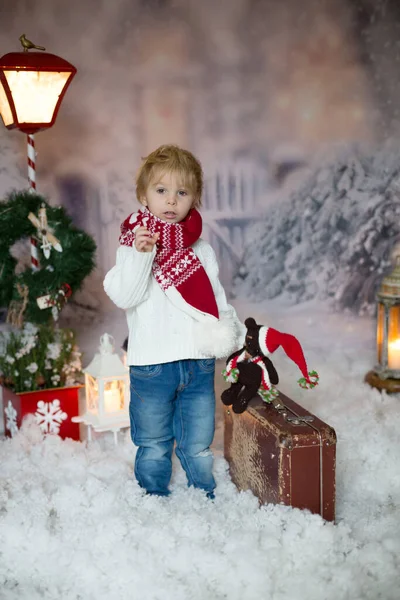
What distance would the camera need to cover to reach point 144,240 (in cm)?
235

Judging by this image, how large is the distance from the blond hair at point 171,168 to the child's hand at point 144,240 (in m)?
0.20

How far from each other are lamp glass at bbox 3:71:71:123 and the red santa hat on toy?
1364 mm

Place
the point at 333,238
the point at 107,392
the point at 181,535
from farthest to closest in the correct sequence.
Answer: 1. the point at 333,238
2. the point at 107,392
3. the point at 181,535

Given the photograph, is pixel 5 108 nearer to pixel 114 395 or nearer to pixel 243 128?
pixel 114 395

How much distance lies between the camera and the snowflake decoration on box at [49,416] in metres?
3.27

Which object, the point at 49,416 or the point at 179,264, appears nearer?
the point at 179,264

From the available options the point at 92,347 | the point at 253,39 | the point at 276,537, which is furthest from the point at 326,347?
A: the point at 276,537

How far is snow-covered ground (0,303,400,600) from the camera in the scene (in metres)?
2.07

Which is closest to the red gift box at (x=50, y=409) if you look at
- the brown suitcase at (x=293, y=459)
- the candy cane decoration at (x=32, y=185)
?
the candy cane decoration at (x=32, y=185)

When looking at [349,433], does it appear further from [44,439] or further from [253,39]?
[253,39]

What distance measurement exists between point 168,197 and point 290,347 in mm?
651

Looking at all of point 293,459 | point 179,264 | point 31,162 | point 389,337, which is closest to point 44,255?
point 31,162

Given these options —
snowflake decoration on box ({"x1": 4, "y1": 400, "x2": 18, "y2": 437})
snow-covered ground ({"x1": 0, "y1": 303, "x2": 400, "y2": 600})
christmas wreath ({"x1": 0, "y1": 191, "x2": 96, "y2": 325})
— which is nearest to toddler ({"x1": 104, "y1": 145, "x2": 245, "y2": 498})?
snow-covered ground ({"x1": 0, "y1": 303, "x2": 400, "y2": 600})

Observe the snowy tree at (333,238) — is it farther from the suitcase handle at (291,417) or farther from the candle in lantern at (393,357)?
the suitcase handle at (291,417)
